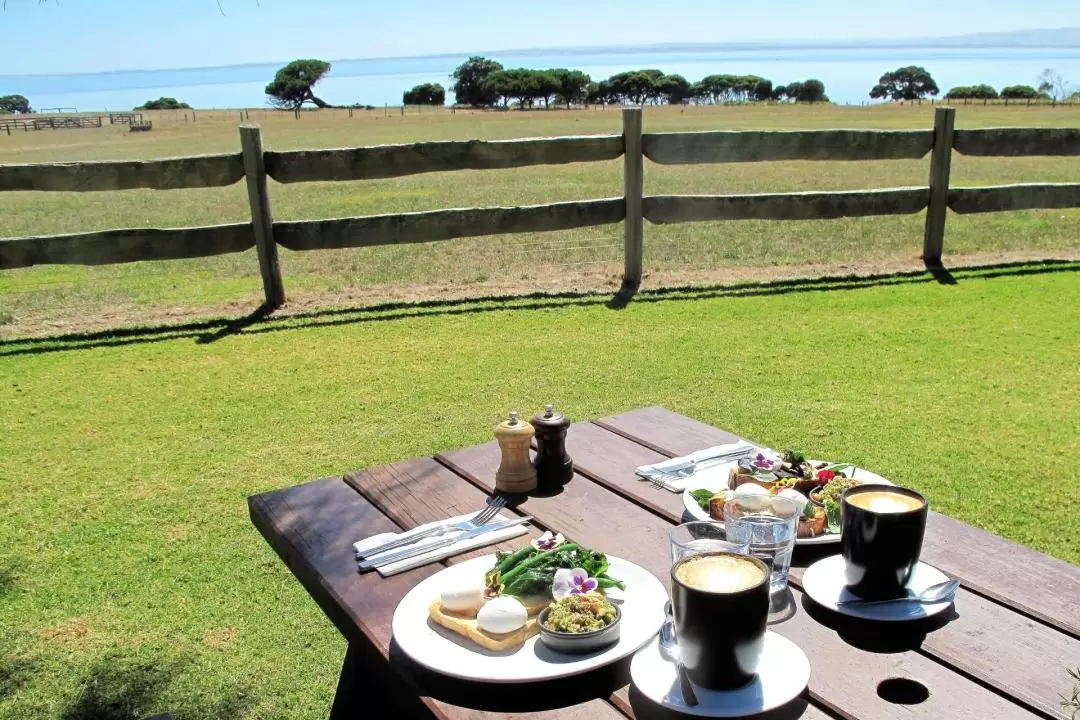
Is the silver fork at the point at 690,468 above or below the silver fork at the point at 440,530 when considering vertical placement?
above

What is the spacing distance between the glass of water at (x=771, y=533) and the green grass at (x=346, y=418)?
1687 mm

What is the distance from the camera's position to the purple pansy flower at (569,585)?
175 cm

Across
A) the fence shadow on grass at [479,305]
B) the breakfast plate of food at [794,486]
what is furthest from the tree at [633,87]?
the breakfast plate of food at [794,486]

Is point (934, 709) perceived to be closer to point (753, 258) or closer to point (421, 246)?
point (753, 258)

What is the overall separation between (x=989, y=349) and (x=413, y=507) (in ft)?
16.3

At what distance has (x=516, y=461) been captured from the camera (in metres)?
2.42

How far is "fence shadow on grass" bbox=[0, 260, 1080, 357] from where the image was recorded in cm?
726

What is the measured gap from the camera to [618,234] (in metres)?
11.8

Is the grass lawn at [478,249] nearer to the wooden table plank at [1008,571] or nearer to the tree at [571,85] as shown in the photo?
the wooden table plank at [1008,571]

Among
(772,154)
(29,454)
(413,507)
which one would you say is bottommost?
(29,454)

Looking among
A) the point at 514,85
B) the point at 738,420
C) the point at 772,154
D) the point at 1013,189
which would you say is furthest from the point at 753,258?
the point at 514,85

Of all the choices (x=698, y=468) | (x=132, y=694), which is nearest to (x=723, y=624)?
(x=698, y=468)

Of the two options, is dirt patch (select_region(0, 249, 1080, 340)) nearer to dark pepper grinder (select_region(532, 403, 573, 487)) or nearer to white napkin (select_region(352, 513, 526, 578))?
dark pepper grinder (select_region(532, 403, 573, 487))

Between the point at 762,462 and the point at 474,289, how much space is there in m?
6.31
